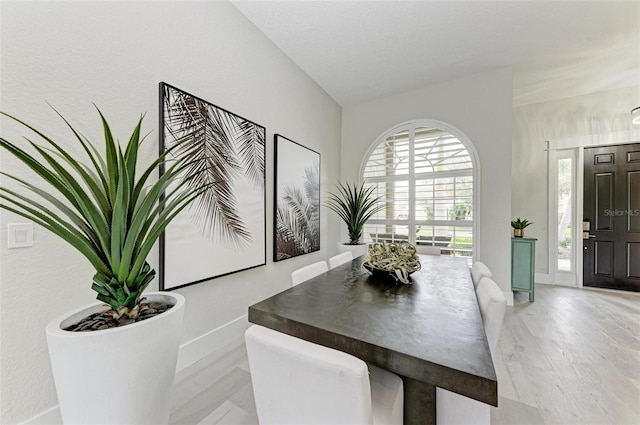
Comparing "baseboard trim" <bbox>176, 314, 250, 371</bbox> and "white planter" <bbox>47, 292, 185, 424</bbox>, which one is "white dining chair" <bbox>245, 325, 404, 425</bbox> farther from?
"baseboard trim" <bbox>176, 314, 250, 371</bbox>

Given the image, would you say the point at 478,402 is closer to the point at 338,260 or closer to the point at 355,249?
the point at 338,260

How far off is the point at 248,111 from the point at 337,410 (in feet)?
8.07

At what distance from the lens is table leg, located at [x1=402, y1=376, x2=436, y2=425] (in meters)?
0.99

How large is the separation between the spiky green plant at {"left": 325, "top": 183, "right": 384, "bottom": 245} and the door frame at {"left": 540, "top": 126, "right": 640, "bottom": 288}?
9.51 ft

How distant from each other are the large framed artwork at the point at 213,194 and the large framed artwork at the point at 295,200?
0.86 ft

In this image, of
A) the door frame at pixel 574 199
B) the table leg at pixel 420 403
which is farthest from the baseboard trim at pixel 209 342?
the door frame at pixel 574 199

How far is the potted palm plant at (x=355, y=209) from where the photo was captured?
12.2 feet

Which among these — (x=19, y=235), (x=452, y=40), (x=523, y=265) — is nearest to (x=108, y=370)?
(x=19, y=235)

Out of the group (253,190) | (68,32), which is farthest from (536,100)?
(68,32)

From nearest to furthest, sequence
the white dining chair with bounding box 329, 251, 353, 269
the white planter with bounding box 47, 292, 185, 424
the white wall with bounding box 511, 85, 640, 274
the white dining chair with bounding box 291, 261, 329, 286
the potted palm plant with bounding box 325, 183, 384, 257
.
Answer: the white planter with bounding box 47, 292, 185, 424, the white dining chair with bounding box 291, 261, 329, 286, the white dining chair with bounding box 329, 251, 353, 269, the potted palm plant with bounding box 325, 183, 384, 257, the white wall with bounding box 511, 85, 640, 274

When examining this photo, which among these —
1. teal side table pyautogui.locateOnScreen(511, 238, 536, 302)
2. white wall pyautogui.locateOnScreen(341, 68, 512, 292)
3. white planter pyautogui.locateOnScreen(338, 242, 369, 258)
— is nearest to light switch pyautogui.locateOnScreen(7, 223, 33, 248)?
white planter pyautogui.locateOnScreen(338, 242, 369, 258)

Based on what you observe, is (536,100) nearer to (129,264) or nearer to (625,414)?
(625,414)

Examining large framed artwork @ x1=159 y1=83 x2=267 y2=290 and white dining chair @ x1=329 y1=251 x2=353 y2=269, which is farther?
white dining chair @ x1=329 y1=251 x2=353 y2=269

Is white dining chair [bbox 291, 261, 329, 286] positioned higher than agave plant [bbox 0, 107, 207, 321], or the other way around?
agave plant [bbox 0, 107, 207, 321]
